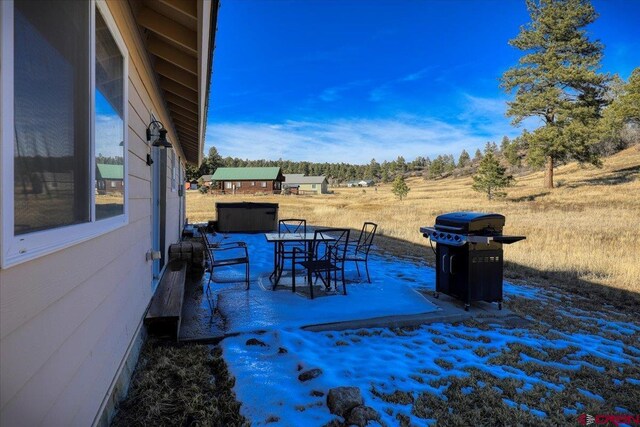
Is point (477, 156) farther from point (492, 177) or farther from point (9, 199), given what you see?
point (9, 199)

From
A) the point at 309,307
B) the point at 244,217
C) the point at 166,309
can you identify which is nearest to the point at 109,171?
the point at 166,309

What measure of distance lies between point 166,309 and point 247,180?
49.1 metres

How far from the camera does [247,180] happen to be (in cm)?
5153

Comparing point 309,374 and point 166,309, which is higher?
point 166,309

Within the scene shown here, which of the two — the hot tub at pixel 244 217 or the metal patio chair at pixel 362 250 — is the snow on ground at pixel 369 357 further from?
the hot tub at pixel 244 217

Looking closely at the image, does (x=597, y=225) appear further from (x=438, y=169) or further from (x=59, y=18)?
(x=438, y=169)

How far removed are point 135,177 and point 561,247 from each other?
33.0ft

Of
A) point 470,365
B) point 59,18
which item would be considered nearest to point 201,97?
point 59,18

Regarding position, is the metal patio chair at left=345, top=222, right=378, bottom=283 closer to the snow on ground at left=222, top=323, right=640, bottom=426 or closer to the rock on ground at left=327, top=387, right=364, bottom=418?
the snow on ground at left=222, top=323, right=640, bottom=426

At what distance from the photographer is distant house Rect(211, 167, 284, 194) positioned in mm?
51513

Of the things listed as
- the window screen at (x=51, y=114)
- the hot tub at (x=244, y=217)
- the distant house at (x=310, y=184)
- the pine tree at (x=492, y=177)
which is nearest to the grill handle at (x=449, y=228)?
the window screen at (x=51, y=114)

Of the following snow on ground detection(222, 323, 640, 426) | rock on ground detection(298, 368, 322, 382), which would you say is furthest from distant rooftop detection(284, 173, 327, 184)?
rock on ground detection(298, 368, 322, 382)

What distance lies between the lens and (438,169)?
78812 mm

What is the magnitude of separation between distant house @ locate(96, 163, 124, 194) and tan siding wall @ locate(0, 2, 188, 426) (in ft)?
0.95
